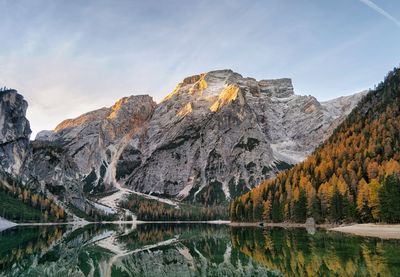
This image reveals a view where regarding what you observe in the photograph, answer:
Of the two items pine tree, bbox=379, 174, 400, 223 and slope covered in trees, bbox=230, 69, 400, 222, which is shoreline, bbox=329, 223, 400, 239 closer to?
pine tree, bbox=379, 174, 400, 223

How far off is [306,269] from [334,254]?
12158 millimetres

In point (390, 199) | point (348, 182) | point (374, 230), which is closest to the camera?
point (374, 230)

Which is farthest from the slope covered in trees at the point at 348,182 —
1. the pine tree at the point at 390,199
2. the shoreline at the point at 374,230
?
the shoreline at the point at 374,230

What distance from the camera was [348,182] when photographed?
139m

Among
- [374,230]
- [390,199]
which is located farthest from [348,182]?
[374,230]

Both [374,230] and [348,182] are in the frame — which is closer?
[374,230]

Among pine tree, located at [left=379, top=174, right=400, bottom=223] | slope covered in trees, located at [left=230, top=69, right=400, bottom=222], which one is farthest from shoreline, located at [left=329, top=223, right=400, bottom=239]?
slope covered in trees, located at [left=230, top=69, right=400, bottom=222]

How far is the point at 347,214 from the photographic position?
125m

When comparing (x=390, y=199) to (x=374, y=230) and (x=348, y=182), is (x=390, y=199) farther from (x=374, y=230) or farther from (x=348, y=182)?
(x=348, y=182)

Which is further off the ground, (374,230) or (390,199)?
(390,199)

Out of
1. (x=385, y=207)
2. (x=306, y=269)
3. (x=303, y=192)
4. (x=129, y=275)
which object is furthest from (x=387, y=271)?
(x=303, y=192)

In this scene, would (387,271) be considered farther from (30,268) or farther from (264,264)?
(30,268)

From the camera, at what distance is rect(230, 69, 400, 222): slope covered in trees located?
374ft

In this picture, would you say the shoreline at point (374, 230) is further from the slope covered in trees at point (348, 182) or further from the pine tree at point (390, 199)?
the slope covered in trees at point (348, 182)
